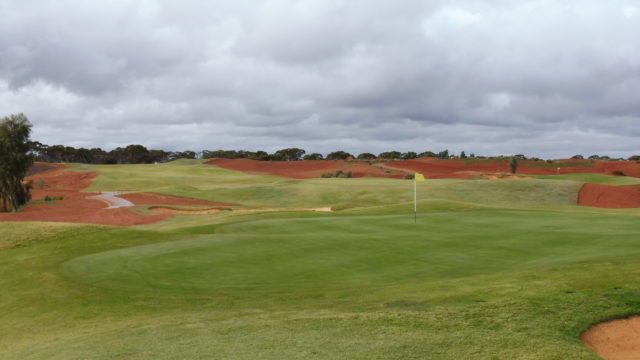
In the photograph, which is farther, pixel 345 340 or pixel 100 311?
pixel 100 311

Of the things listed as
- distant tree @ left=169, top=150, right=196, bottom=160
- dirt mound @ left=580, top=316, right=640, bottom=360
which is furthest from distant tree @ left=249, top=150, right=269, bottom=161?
dirt mound @ left=580, top=316, right=640, bottom=360

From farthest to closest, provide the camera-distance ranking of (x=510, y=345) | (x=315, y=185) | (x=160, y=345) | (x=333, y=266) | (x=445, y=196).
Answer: (x=315, y=185) → (x=445, y=196) → (x=333, y=266) → (x=160, y=345) → (x=510, y=345)

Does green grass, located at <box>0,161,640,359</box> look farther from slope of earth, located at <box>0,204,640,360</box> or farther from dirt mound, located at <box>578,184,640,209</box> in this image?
dirt mound, located at <box>578,184,640,209</box>

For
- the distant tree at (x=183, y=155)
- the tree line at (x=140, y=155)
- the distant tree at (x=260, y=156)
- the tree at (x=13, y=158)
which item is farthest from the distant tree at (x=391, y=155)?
the tree at (x=13, y=158)

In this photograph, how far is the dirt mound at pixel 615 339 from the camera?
9281 mm

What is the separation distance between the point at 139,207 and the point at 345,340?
46.1 metres

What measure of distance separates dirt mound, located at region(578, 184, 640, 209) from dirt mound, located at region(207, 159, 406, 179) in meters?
31.0

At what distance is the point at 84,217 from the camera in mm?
48312

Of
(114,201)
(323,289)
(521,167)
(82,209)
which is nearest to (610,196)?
(521,167)

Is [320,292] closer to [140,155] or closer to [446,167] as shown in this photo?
[446,167]

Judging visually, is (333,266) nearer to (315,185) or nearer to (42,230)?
(42,230)

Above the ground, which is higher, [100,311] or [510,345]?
[510,345]

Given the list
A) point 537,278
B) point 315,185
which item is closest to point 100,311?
point 537,278

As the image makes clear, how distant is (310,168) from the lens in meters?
100
